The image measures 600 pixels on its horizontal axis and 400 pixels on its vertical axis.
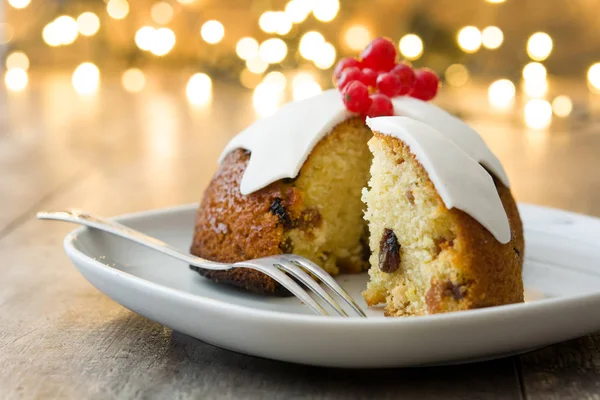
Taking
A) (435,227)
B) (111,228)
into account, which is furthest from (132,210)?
(435,227)

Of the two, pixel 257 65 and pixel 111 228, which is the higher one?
pixel 111 228

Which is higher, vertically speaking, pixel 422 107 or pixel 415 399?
pixel 422 107

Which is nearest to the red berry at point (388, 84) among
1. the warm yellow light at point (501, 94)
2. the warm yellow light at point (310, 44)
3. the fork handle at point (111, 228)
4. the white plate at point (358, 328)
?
the fork handle at point (111, 228)

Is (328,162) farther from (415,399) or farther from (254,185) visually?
(415,399)

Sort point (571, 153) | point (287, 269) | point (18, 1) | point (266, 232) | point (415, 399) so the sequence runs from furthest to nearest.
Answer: point (18, 1) < point (571, 153) < point (266, 232) < point (287, 269) < point (415, 399)

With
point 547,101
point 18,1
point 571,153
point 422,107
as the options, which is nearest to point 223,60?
point 18,1

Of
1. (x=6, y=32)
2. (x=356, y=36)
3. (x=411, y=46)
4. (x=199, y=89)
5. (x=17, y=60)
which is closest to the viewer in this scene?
(x=411, y=46)

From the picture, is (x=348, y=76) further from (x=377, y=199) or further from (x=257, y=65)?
(x=257, y=65)
